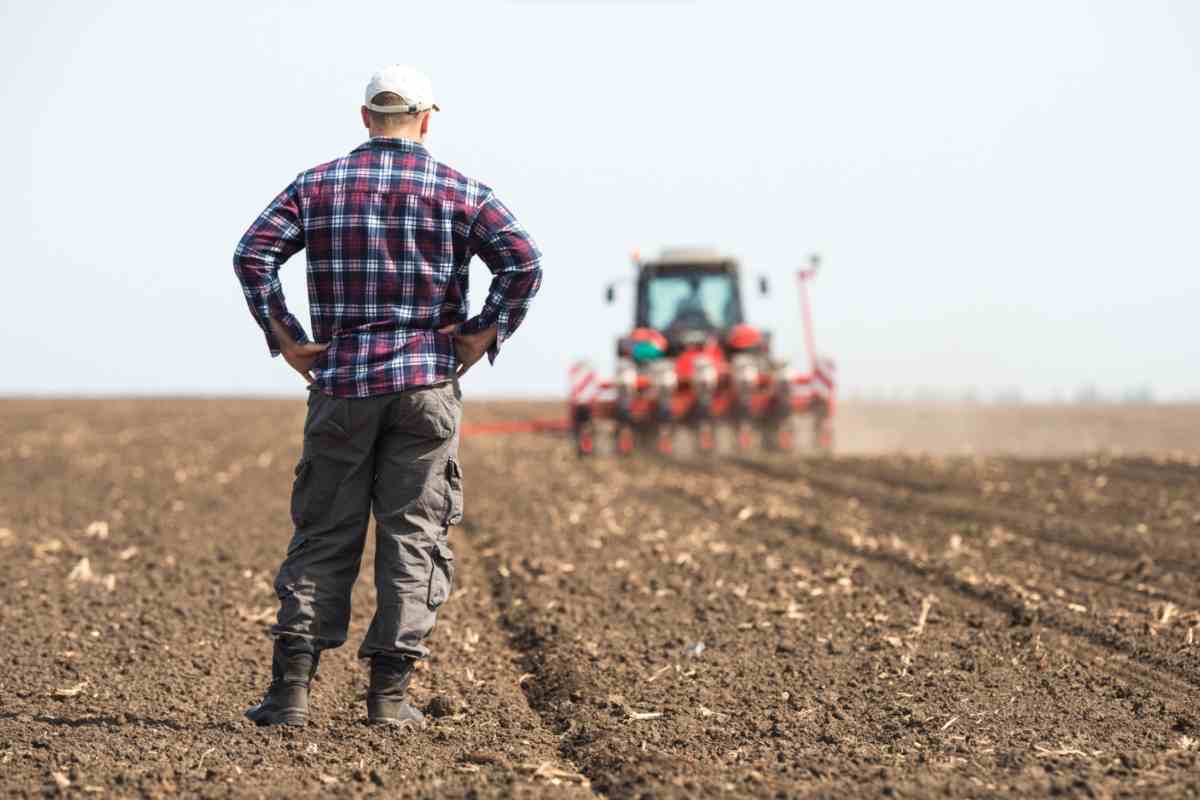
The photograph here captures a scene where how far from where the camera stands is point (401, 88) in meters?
4.04

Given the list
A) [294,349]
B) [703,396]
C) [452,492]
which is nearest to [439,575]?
[452,492]

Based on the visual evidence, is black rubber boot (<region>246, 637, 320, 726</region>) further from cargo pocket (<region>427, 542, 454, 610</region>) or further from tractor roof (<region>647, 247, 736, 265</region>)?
tractor roof (<region>647, 247, 736, 265</region>)

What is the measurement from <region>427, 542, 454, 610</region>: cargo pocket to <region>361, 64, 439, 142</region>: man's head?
1253 millimetres

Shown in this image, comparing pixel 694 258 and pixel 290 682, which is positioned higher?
pixel 694 258

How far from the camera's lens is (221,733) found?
4.23 m

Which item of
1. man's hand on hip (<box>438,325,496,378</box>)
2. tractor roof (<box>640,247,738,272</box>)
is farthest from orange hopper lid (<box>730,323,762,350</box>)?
man's hand on hip (<box>438,325,496,378</box>)

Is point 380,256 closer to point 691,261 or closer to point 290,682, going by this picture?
point 290,682

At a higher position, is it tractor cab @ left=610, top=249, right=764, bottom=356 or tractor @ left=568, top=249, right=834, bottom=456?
tractor cab @ left=610, top=249, right=764, bottom=356

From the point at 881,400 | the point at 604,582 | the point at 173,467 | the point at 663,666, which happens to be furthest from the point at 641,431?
the point at 881,400

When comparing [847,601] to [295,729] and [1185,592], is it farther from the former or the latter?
[295,729]

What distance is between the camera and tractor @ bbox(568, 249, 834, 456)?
53.8 feet

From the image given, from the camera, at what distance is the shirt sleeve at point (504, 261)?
161 inches

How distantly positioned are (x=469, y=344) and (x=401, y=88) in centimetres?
79

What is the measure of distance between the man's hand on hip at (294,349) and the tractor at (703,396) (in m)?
12.1
